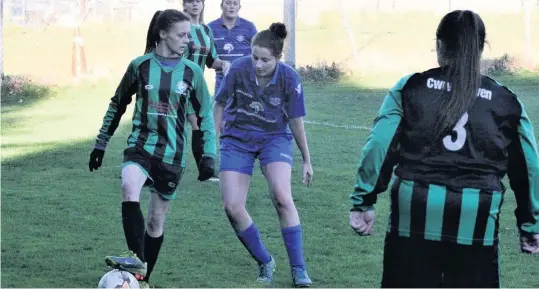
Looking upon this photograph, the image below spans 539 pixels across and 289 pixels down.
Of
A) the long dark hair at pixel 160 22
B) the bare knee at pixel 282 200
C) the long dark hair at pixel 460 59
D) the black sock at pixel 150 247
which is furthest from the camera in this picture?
the bare knee at pixel 282 200

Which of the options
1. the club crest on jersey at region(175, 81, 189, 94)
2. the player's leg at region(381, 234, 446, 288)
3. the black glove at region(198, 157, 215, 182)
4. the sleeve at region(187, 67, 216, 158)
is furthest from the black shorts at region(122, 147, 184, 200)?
the player's leg at region(381, 234, 446, 288)

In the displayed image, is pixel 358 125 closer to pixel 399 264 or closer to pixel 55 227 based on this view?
pixel 55 227

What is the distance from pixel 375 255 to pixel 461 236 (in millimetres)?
3971

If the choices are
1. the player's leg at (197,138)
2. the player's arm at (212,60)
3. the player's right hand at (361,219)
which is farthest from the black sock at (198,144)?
the player's arm at (212,60)

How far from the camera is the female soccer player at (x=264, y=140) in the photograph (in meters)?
7.00

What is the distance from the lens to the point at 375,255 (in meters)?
8.05

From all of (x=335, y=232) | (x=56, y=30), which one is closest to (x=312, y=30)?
(x=56, y=30)

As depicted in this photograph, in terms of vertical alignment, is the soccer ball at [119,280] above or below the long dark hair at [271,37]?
below

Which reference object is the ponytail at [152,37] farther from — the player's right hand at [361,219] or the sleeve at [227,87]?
the player's right hand at [361,219]

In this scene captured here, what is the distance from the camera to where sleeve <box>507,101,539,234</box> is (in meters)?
4.17

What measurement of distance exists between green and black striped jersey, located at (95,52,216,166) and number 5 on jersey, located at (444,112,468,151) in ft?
9.13

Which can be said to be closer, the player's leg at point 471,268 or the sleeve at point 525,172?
the player's leg at point 471,268

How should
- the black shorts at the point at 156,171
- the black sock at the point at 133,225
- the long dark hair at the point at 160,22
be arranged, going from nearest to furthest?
the black sock at the point at 133,225 < the black shorts at the point at 156,171 < the long dark hair at the point at 160,22

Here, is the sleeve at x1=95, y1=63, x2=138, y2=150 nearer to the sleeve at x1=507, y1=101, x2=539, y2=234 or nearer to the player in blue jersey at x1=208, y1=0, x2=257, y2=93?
the sleeve at x1=507, y1=101, x2=539, y2=234
